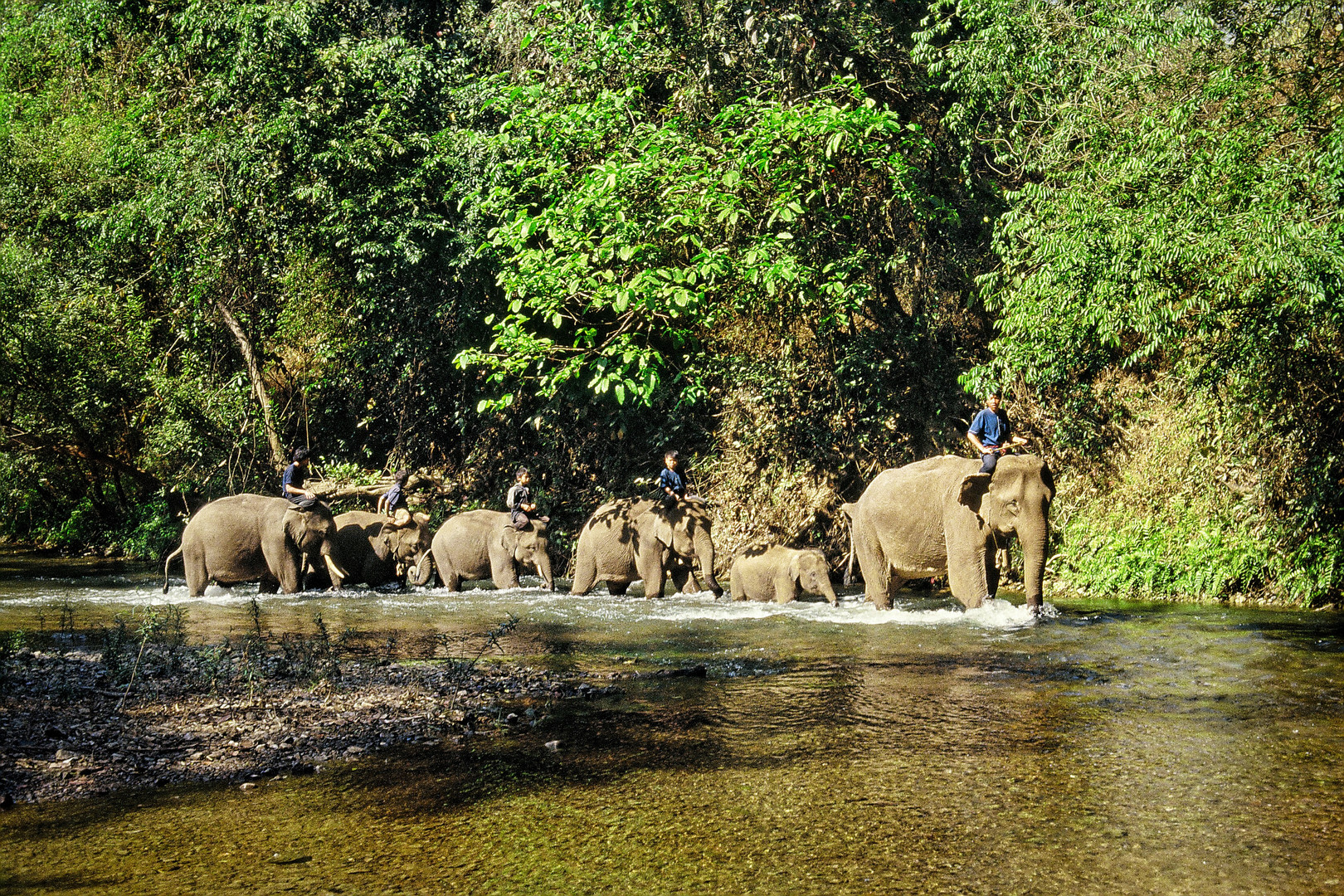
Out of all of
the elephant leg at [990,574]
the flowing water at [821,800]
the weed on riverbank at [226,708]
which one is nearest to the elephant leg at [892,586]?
the elephant leg at [990,574]

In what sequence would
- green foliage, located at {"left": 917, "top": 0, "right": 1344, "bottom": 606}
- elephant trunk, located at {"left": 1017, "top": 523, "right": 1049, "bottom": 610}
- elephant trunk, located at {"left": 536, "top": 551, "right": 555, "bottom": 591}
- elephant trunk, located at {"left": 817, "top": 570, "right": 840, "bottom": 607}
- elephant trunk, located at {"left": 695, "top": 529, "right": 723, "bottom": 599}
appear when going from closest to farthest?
green foliage, located at {"left": 917, "top": 0, "right": 1344, "bottom": 606} → elephant trunk, located at {"left": 1017, "top": 523, "right": 1049, "bottom": 610} → elephant trunk, located at {"left": 817, "top": 570, "right": 840, "bottom": 607} → elephant trunk, located at {"left": 695, "top": 529, "right": 723, "bottom": 599} → elephant trunk, located at {"left": 536, "top": 551, "right": 555, "bottom": 591}

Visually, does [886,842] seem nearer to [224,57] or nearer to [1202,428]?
[1202,428]

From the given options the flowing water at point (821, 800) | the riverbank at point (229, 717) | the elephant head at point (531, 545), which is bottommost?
the flowing water at point (821, 800)

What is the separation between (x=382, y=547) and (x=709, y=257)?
24.9 feet

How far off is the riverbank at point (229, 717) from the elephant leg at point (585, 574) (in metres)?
7.41

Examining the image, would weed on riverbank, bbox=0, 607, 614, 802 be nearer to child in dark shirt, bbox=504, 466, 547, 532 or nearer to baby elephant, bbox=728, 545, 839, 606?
baby elephant, bbox=728, 545, 839, 606

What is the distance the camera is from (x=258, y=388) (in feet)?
74.9

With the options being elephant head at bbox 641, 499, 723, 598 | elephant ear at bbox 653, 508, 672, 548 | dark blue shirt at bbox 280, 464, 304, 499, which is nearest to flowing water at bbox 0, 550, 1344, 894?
elephant head at bbox 641, 499, 723, 598

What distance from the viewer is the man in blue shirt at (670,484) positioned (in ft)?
51.6

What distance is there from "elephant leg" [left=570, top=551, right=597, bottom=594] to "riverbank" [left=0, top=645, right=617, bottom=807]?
7406 mm

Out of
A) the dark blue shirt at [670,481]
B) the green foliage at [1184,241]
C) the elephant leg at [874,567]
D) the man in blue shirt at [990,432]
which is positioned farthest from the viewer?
the dark blue shirt at [670,481]

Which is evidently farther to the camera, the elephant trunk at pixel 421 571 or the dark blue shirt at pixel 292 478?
the elephant trunk at pixel 421 571

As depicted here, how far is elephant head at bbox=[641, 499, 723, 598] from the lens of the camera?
15.5 m

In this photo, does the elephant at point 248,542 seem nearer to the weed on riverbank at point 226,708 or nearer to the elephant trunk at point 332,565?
the elephant trunk at point 332,565
